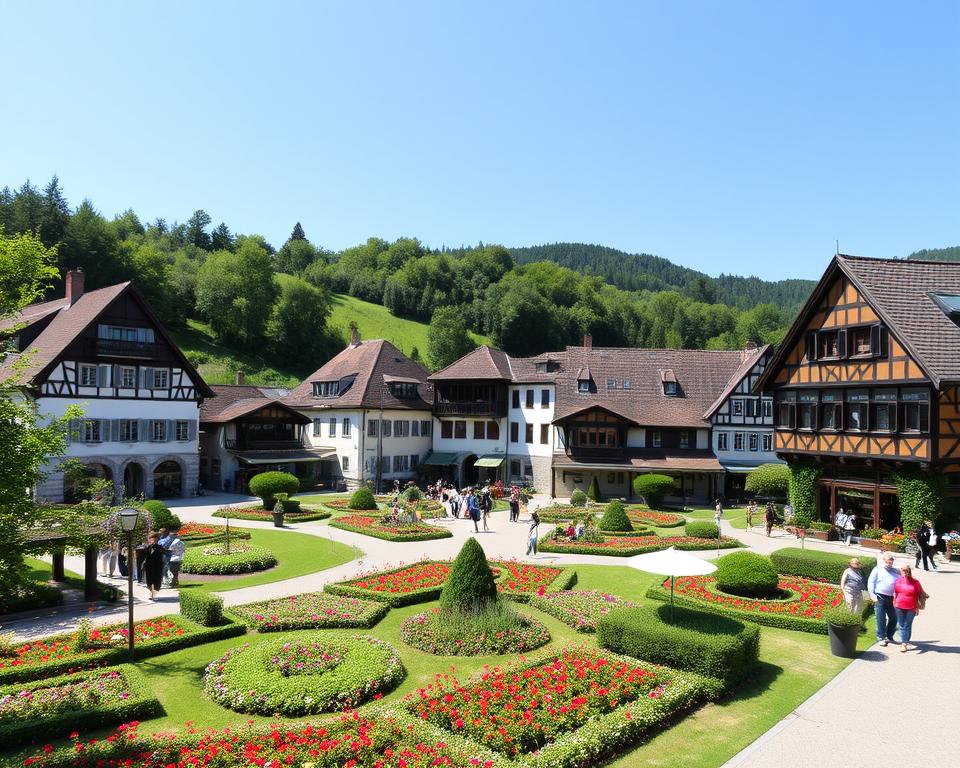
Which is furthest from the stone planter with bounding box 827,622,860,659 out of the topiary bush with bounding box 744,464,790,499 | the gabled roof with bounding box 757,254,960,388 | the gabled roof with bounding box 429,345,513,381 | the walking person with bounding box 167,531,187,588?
the gabled roof with bounding box 429,345,513,381

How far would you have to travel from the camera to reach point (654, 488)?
135 feet

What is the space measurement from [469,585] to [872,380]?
78.4ft

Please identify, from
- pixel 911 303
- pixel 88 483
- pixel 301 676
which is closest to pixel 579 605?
pixel 301 676

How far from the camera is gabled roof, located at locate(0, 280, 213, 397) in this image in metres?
37.6

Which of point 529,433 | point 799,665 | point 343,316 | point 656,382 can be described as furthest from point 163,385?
point 343,316

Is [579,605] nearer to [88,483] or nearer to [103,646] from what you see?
[103,646]

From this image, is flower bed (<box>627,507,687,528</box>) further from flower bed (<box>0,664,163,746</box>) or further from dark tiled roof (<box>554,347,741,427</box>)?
flower bed (<box>0,664,163,746</box>)

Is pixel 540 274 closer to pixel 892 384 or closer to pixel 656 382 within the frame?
pixel 656 382

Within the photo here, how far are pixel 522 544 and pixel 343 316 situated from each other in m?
75.6

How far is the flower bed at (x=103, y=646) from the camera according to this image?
13.4 m

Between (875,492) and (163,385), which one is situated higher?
(163,385)

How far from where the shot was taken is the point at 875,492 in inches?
1225

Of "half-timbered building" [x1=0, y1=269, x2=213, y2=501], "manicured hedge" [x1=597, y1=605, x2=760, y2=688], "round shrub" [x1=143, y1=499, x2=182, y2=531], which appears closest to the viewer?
"manicured hedge" [x1=597, y1=605, x2=760, y2=688]

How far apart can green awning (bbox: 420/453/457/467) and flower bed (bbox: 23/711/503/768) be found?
41.5 metres
